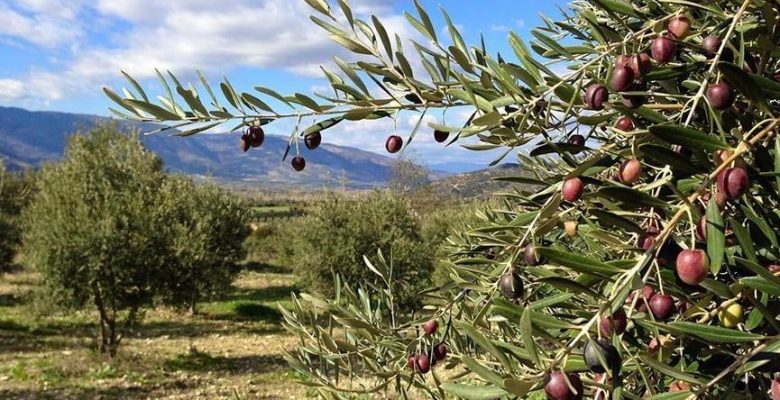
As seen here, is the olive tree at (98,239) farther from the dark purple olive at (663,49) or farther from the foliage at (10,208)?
the dark purple olive at (663,49)

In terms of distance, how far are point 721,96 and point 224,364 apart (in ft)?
53.9

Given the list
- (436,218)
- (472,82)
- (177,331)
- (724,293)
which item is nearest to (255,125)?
(472,82)

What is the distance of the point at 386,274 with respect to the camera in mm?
2053

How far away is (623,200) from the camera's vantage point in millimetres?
895

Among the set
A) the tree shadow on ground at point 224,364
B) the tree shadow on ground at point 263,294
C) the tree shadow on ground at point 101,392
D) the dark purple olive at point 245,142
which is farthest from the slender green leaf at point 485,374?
the tree shadow on ground at point 263,294

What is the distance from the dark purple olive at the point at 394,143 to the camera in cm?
168

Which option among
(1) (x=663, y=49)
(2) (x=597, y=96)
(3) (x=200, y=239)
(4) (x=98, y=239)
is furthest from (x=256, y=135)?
(3) (x=200, y=239)

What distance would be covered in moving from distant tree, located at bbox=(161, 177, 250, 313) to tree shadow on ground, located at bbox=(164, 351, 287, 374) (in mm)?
1875

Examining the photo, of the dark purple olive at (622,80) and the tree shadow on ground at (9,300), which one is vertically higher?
the dark purple olive at (622,80)

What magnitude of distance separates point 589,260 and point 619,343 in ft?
0.41

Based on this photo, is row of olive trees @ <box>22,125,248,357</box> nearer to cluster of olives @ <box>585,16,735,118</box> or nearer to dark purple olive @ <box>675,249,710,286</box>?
cluster of olives @ <box>585,16,735,118</box>

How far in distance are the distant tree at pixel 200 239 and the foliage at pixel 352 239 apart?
3443 mm

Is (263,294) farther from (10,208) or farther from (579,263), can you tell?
(579,263)

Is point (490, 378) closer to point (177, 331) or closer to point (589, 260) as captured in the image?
point (589, 260)
